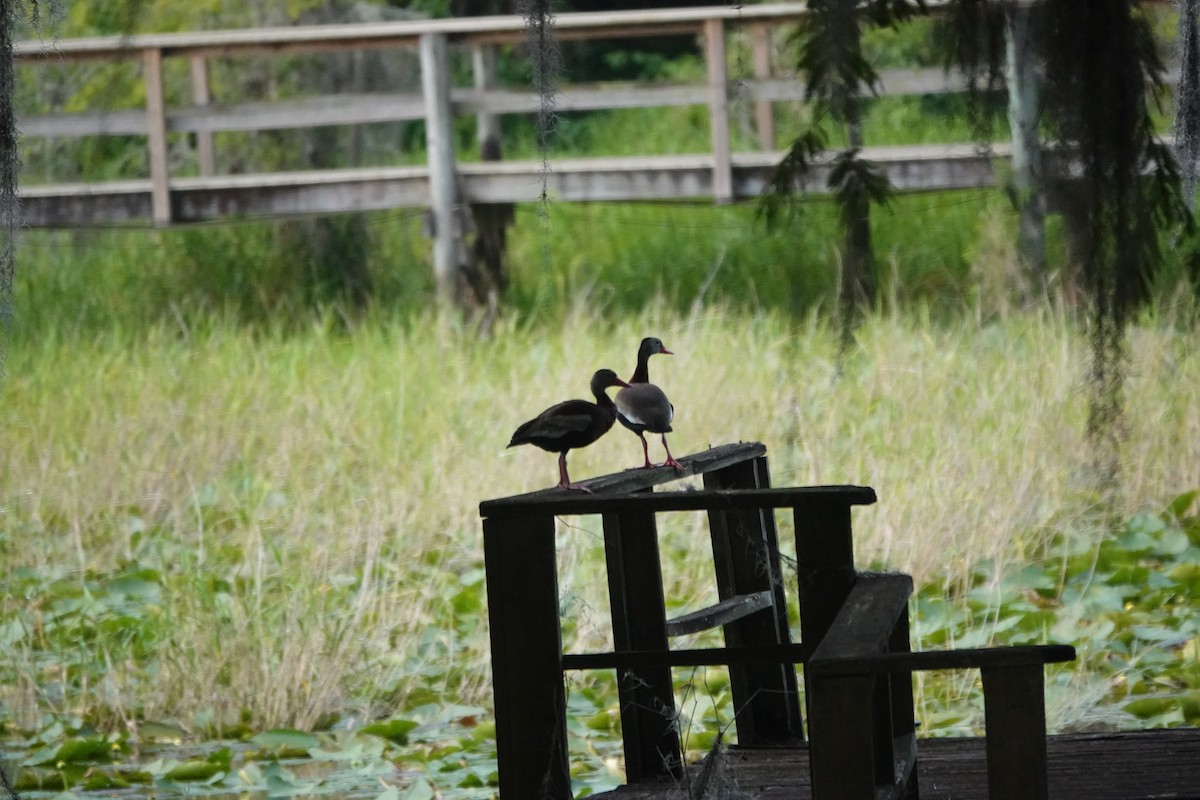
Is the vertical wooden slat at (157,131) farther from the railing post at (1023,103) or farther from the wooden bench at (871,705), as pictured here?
the wooden bench at (871,705)

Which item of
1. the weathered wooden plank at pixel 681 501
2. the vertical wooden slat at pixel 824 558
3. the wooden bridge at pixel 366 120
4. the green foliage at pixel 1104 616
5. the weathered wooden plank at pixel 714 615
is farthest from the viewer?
the wooden bridge at pixel 366 120

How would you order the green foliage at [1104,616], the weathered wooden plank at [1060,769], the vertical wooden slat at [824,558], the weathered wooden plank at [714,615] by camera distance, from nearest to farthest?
the vertical wooden slat at [824,558]
the weathered wooden plank at [1060,769]
the weathered wooden plank at [714,615]
the green foliage at [1104,616]

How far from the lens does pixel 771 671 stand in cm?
285

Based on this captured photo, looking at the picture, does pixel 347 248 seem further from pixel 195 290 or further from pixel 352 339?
pixel 352 339

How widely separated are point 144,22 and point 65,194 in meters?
2.69

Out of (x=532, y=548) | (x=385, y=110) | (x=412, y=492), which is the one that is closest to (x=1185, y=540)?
(x=412, y=492)

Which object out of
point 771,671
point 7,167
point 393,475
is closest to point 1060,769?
point 771,671

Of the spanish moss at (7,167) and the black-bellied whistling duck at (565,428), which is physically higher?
the spanish moss at (7,167)

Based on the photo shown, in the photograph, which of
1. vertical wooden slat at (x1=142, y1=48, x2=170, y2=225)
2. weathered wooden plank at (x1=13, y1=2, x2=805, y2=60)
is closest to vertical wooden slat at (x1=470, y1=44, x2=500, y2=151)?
weathered wooden plank at (x1=13, y1=2, x2=805, y2=60)

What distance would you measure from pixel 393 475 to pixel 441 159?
8.71 ft

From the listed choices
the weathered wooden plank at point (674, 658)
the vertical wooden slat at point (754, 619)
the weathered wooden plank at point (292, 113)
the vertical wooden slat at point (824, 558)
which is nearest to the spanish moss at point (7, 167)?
the weathered wooden plank at point (674, 658)

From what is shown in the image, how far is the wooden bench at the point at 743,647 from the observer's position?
1549 mm

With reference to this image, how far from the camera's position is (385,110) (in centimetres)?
764

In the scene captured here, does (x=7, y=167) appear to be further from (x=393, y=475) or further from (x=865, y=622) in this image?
(x=393, y=475)
